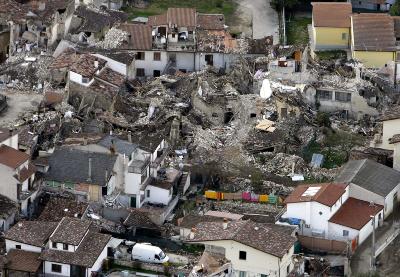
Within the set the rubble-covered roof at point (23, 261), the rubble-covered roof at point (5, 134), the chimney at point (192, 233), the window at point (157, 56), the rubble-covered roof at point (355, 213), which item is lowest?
the rubble-covered roof at point (23, 261)

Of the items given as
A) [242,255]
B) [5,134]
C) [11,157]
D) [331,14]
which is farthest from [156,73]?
[242,255]

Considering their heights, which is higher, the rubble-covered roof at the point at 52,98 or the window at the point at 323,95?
the rubble-covered roof at the point at 52,98

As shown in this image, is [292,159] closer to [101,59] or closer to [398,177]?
[398,177]

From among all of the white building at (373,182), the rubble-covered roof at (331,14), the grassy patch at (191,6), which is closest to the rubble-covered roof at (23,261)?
the white building at (373,182)

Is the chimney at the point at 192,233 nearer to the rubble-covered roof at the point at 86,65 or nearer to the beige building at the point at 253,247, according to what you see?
the beige building at the point at 253,247

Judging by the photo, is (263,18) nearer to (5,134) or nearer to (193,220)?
(5,134)

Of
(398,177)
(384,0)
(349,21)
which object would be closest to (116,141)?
(398,177)

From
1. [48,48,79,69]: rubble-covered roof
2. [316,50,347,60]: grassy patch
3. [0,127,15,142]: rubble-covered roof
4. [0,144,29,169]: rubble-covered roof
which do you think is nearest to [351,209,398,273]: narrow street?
[0,144,29,169]: rubble-covered roof

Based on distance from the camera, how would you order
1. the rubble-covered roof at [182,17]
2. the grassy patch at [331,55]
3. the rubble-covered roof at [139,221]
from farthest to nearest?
the grassy patch at [331,55] → the rubble-covered roof at [182,17] → the rubble-covered roof at [139,221]
